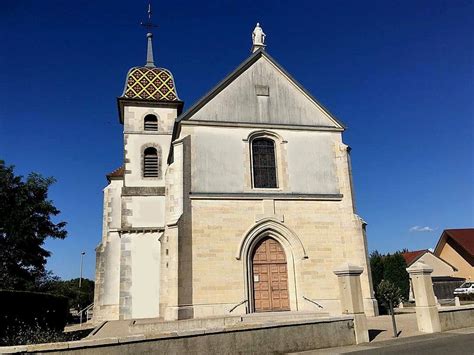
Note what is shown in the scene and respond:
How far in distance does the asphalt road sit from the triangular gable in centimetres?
1077

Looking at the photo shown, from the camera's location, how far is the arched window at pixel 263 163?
59.3ft

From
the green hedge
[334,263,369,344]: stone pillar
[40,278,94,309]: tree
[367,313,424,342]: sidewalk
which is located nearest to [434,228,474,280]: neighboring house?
[367,313,424,342]: sidewalk

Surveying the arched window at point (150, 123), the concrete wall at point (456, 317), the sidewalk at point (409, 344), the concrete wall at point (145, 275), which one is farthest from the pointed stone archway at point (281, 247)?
the arched window at point (150, 123)

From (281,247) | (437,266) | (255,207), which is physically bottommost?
(281,247)

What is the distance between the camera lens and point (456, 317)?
1282 centimetres

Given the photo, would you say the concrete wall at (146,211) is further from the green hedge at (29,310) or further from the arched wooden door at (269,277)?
the arched wooden door at (269,277)

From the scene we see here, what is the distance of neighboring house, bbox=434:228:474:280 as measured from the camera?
4609cm

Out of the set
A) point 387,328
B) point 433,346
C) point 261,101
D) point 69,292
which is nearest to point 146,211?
point 261,101

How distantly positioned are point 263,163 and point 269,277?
5011mm

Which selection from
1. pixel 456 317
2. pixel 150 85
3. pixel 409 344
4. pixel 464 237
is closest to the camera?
pixel 409 344

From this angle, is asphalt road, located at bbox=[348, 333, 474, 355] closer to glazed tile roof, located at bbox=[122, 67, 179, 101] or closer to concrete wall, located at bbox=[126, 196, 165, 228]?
concrete wall, located at bbox=[126, 196, 165, 228]

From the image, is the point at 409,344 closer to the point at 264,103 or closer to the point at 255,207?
the point at 255,207

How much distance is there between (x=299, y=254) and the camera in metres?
17.0

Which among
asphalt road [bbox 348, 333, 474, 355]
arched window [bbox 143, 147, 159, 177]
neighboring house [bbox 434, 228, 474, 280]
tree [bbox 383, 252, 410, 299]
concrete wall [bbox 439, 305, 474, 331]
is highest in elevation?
arched window [bbox 143, 147, 159, 177]
